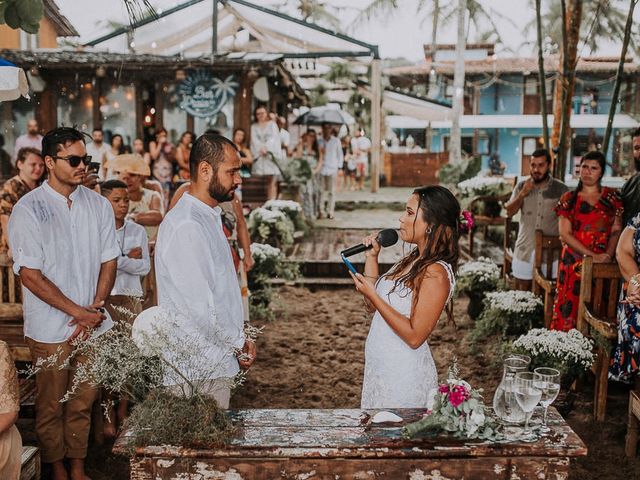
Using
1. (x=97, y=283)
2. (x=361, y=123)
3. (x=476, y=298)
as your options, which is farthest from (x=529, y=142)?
(x=97, y=283)

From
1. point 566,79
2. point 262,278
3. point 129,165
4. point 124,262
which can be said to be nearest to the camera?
point 124,262

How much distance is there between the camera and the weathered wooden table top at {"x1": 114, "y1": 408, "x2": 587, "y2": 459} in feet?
7.29

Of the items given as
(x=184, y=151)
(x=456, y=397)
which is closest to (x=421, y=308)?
(x=456, y=397)

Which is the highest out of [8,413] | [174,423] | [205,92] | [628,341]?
[205,92]

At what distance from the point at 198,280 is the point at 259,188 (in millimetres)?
9832

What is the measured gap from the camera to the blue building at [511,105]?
27.0m

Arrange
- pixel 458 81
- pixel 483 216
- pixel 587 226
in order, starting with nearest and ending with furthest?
1. pixel 587 226
2. pixel 483 216
3. pixel 458 81

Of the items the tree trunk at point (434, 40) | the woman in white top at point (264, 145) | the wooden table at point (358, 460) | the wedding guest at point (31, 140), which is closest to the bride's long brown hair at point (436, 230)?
the wooden table at point (358, 460)

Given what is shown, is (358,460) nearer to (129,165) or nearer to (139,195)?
(129,165)

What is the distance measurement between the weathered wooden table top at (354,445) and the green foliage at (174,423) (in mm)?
33

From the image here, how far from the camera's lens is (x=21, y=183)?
5000mm

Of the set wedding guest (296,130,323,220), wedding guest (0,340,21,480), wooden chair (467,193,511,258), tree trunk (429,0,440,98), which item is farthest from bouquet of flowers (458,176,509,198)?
tree trunk (429,0,440,98)

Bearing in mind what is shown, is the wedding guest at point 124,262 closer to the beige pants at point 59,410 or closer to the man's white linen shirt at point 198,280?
the beige pants at point 59,410

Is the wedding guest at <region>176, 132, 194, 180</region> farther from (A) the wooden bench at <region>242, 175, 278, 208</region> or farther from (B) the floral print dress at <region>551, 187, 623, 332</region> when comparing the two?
(B) the floral print dress at <region>551, 187, 623, 332</region>
